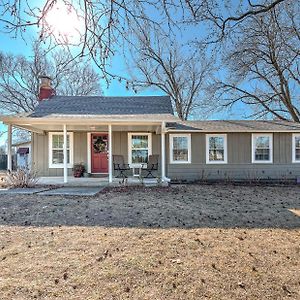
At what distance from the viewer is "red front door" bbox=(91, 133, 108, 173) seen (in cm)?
1330

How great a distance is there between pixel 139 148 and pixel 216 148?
368 cm

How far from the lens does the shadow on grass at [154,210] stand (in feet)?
17.7

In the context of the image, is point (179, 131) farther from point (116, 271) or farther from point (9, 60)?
point (9, 60)

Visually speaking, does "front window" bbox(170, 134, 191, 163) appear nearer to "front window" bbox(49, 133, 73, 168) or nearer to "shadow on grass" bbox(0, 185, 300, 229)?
"shadow on grass" bbox(0, 185, 300, 229)

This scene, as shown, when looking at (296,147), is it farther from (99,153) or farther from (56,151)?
(56,151)

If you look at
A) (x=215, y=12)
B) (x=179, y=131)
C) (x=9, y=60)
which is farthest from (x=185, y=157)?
(x=9, y=60)

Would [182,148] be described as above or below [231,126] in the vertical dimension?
below

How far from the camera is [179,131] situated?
12.7 m

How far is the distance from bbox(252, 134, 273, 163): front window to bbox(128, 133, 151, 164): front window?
5021 mm

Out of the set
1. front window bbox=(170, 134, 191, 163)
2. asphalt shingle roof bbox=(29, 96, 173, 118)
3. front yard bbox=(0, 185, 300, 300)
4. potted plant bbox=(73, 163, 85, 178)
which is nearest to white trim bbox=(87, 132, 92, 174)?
potted plant bbox=(73, 163, 85, 178)

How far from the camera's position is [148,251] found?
3803 mm

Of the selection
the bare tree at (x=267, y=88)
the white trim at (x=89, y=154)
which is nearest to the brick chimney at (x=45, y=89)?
the white trim at (x=89, y=154)

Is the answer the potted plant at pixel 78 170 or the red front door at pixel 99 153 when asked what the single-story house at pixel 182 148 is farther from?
the potted plant at pixel 78 170

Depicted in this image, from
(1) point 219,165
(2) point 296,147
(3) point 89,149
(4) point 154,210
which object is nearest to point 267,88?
(2) point 296,147
